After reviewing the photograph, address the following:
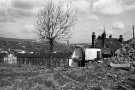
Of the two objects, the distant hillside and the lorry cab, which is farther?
the distant hillside

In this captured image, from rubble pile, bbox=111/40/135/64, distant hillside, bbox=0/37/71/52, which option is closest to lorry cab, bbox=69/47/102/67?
distant hillside, bbox=0/37/71/52

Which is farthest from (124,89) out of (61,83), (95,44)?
(95,44)

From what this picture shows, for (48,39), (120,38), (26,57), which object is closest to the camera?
(48,39)

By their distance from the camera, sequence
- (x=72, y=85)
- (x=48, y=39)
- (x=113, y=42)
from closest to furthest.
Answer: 1. (x=72, y=85)
2. (x=48, y=39)
3. (x=113, y=42)

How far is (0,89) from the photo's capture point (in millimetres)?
9875

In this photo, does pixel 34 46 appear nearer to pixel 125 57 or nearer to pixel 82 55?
pixel 82 55

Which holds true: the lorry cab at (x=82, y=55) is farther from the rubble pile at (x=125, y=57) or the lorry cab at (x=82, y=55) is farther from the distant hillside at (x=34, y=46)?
the rubble pile at (x=125, y=57)

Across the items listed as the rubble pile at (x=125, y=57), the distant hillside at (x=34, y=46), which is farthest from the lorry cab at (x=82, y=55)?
the rubble pile at (x=125, y=57)

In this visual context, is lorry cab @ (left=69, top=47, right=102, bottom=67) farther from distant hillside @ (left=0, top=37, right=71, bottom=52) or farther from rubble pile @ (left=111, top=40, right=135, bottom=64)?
rubble pile @ (left=111, top=40, right=135, bottom=64)

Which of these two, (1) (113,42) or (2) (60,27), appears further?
(1) (113,42)

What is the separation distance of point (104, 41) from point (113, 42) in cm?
417

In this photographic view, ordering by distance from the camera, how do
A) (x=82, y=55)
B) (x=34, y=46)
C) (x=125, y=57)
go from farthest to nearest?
1. (x=34, y=46)
2. (x=82, y=55)
3. (x=125, y=57)

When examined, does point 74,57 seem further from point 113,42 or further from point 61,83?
point 61,83

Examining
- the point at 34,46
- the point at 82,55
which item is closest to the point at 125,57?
the point at 82,55
